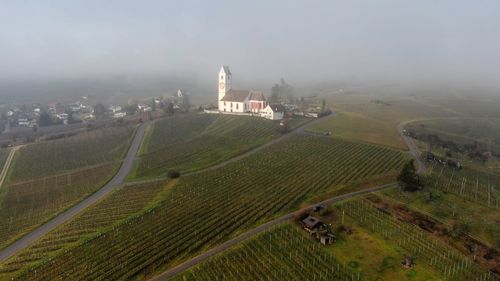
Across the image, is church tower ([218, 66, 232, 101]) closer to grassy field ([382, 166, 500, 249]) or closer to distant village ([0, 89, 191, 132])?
distant village ([0, 89, 191, 132])

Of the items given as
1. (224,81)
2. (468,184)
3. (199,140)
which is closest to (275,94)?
(224,81)

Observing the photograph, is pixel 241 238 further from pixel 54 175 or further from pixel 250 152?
pixel 54 175

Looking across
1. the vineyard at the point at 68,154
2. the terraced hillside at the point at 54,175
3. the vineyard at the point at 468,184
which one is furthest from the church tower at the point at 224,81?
the vineyard at the point at 468,184

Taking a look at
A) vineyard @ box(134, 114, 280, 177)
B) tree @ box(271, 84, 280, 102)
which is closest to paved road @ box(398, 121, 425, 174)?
vineyard @ box(134, 114, 280, 177)

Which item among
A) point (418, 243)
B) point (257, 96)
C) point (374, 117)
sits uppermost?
point (257, 96)

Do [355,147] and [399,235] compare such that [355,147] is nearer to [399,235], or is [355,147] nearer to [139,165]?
[399,235]
